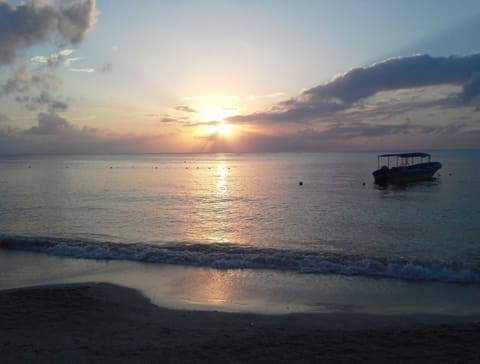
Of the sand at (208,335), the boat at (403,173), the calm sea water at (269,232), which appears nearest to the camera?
the sand at (208,335)

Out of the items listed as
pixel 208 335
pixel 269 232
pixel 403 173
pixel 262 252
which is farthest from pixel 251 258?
pixel 403 173

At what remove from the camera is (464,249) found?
1931cm

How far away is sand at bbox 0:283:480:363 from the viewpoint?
25.2 ft

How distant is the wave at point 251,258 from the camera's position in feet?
49.5

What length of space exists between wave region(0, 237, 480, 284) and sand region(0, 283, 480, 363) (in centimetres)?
475

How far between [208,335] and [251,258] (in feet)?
27.8

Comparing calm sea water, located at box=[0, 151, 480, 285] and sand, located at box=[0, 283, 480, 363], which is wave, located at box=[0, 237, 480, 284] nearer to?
calm sea water, located at box=[0, 151, 480, 285]

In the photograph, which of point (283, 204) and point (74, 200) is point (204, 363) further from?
point (74, 200)

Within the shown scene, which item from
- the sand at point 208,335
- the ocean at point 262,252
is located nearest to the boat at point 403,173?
the ocean at point 262,252

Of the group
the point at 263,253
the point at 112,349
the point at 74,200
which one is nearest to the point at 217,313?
the point at 112,349

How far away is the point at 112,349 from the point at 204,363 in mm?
2149

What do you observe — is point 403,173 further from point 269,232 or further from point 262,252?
point 262,252

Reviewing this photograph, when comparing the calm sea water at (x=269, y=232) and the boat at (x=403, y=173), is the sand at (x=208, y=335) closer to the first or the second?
the calm sea water at (x=269, y=232)

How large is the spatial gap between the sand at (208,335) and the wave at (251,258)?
4.75 m
